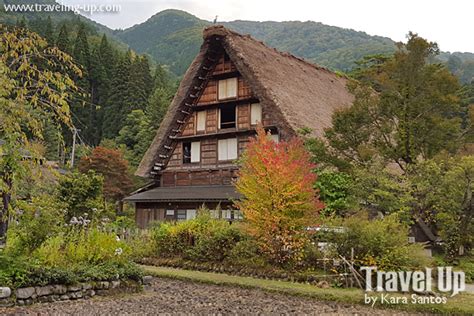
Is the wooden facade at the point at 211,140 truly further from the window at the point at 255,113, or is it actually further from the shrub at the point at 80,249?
the shrub at the point at 80,249

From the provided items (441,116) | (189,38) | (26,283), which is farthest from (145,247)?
(189,38)

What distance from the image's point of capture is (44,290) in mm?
7660

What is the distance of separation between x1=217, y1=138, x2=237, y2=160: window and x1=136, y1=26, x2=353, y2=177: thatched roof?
2816 mm

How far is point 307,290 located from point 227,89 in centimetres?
1426

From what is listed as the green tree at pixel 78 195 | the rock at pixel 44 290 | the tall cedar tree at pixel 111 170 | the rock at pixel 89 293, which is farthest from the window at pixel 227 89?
the rock at pixel 44 290

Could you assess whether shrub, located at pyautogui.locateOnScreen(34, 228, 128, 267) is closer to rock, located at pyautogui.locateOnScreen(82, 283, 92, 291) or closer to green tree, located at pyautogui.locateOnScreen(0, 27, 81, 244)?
rock, located at pyautogui.locateOnScreen(82, 283, 92, 291)

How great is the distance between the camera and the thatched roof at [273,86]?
63.8 ft

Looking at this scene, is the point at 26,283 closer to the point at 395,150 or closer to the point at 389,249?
the point at 389,249

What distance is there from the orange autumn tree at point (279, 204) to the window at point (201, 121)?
1153cm

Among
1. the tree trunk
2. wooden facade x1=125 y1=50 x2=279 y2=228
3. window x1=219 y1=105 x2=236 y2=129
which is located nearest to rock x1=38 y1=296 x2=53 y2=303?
the tree trunk

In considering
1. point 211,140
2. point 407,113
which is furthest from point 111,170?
point 407,113

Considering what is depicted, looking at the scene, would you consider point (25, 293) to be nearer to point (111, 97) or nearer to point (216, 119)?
point (216, 119)

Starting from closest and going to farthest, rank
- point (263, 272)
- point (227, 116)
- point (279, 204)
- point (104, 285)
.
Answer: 1. point (104, 285)
2. point (279, 204)
3. point (263, 272)
4. point (227, 116)

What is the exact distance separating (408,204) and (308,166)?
507 centimetres
